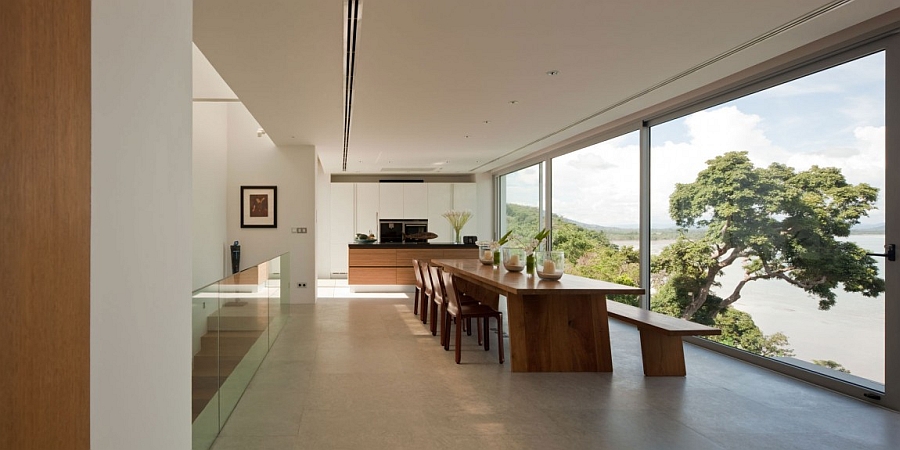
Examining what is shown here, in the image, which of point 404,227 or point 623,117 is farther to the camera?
point 404,227

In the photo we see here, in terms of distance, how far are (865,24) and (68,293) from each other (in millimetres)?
4631

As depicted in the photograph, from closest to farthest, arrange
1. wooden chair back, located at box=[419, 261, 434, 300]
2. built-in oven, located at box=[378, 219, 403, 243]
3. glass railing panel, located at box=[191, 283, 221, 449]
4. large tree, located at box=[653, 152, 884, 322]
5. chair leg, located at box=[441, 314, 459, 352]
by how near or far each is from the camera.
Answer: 1. glass railing panel, located at box=[191, 283, 221, 449]
2. large tree, located at box=[653, 152, 884, 322]
3. chair leg, located at box=[441, 314, 459, 352]
4. wooden chair back, located at box=[419, 261, 434, 300]
5. built-in oven, located at box=[378, 219, 403, 243]

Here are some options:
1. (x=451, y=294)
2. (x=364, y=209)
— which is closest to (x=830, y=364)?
(x=451, y=294)

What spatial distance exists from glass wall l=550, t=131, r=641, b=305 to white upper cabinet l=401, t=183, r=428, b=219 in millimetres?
3816

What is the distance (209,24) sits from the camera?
10.9 ft

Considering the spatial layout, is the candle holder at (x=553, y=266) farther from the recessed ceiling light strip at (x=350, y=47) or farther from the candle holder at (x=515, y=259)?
the recessed ceiling light strip at (x=350, y=47)

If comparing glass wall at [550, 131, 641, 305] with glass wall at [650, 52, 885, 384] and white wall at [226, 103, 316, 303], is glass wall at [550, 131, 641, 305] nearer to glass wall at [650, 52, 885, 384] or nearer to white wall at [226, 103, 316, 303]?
glass wall at [650, 52, 885, 384]

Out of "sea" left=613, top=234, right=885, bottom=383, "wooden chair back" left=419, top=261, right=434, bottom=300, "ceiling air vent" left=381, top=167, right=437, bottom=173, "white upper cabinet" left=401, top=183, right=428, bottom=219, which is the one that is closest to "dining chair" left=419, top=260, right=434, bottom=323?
"wooden chair back" left=419, top=261, right=434, bottom=300

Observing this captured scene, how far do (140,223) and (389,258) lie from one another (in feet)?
29.1

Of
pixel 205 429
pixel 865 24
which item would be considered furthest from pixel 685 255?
pixel 205 429

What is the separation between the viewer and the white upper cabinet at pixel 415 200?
1280 centimetres

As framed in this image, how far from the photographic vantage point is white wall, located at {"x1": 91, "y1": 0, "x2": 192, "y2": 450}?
2.89ft

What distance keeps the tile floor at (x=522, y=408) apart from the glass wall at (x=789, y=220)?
43 cm

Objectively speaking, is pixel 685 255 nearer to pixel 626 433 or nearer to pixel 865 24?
pixel 865 24
